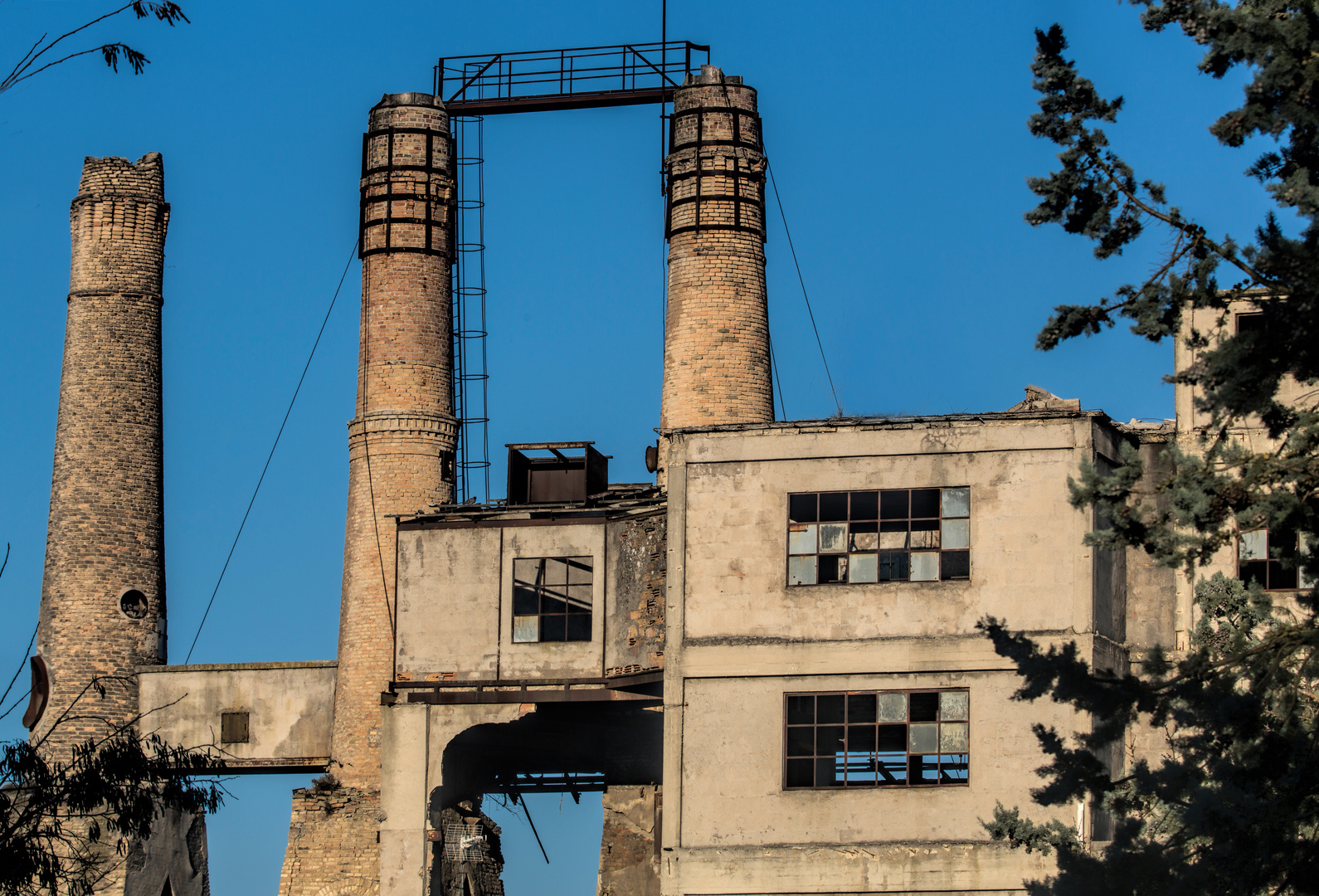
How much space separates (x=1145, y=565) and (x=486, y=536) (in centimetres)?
1019

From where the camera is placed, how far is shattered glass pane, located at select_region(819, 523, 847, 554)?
2573 centimetres

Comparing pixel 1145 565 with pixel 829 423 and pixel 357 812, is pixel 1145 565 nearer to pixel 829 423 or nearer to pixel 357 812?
pixel 829 423

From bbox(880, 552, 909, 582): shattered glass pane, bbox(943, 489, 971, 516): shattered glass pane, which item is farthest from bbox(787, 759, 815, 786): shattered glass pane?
bbox(943, 489, 971, 516): shattered glass pane

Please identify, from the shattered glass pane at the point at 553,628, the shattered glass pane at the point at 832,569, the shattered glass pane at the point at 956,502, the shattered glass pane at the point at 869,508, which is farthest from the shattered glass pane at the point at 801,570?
the shattered glass pane at the point at 553,628

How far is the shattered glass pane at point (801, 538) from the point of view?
84.7ft

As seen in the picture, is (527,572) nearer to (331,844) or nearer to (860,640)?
(860,640)

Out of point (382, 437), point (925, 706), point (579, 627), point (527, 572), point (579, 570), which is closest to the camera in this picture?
point (925, 706)

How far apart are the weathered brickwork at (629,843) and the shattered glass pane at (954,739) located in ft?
42.7

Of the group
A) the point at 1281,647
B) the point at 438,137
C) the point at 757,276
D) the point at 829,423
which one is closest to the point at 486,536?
the point at 829,423

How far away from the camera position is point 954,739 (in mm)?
24688

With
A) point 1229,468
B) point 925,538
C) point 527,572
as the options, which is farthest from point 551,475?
point 1229,468

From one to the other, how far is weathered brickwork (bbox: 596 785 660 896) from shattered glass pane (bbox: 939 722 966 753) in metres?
13.0

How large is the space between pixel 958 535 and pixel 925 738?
8.70 ft

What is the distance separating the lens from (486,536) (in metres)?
30.7
